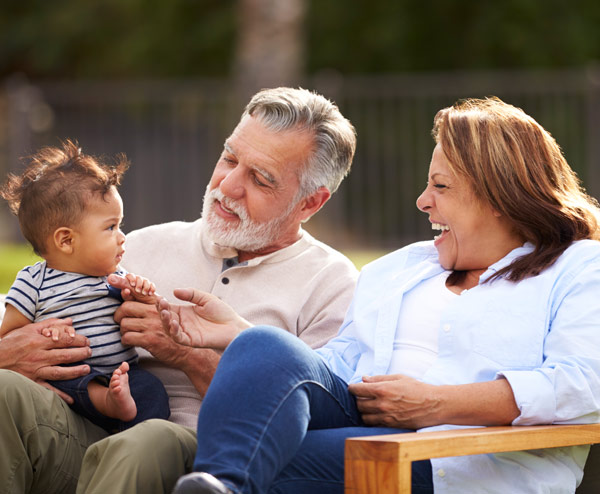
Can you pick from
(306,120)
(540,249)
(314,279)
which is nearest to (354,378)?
(314,279)

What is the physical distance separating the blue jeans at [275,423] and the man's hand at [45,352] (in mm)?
610

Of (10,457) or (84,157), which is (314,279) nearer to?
(84,157)

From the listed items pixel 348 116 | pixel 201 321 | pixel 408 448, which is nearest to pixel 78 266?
pixel 201 321

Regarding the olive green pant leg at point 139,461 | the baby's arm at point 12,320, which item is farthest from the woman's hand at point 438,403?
the baby's arm at point 12,320

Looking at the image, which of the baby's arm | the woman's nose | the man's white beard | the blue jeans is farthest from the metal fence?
the blue jeans

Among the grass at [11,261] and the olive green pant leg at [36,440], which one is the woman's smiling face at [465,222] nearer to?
the olive green pant leg at [36,440]

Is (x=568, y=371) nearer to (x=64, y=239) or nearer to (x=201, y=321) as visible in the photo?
(x=201, y=321)

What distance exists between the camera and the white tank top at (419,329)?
10.4 feet

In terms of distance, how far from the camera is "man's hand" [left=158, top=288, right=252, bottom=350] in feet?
10.4

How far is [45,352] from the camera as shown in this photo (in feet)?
10.2

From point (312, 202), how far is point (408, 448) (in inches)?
58.0

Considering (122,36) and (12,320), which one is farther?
(122,36)

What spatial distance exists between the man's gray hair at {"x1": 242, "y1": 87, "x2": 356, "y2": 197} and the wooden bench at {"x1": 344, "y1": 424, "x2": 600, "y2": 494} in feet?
4.38

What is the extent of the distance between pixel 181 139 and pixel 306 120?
325 inches
